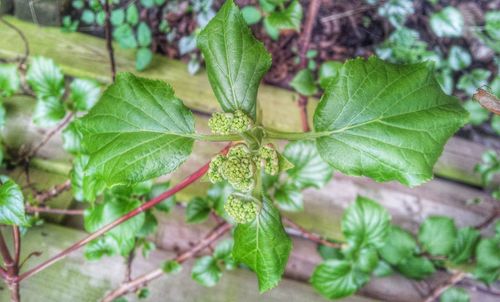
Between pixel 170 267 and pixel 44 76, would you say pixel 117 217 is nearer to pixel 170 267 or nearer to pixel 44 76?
pixel 170 267

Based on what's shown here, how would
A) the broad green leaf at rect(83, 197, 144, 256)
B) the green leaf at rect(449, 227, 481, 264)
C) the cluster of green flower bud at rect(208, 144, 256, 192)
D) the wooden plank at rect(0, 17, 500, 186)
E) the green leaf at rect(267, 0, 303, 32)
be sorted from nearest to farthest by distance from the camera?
the cluster of green flower bud at rect(208, 144, 256, 192)
the broad green leaf at rect(83, 197, 144, 256)
the green leaf at rect(267, 0, 303, 32)
the green leaf at rect(449, 227, 481, 264)
the wooden plank at rect(0, 17, 500, 186)

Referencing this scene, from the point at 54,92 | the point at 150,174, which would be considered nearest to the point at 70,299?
the point at 54,92

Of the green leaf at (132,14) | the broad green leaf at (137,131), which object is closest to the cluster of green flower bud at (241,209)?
the broad green leaf at (137,131)

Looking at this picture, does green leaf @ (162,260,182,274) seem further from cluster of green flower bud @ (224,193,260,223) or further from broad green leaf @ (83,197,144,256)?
cluster of green flower bud @ (224,193,260,223)

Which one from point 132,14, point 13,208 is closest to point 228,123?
point 13,208

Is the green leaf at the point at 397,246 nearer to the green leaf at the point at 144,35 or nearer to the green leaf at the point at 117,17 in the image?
the green leaf at the point at 144,35

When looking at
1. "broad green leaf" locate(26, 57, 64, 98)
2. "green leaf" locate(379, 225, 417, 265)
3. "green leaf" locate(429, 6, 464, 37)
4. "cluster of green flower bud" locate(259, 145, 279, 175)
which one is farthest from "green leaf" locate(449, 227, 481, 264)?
"broad green leaf" locate(26, 57, 64, 98)
